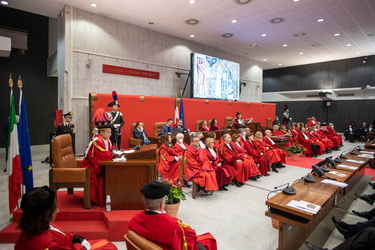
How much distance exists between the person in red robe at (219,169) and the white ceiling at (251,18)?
5486mm

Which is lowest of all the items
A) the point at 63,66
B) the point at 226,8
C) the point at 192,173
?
the point at 192,173

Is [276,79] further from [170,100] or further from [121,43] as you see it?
[121,43]

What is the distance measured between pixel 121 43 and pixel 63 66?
2497mm

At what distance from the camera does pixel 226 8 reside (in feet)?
27.3

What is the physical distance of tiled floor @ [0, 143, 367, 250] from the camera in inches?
116

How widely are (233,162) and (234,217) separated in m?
1.67

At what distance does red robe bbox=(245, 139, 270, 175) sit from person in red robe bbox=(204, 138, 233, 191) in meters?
1.35

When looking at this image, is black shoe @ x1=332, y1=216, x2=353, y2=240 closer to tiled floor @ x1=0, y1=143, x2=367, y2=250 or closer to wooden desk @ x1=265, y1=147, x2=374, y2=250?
tiled floor @ x1=0, y1=143, x2=367, y2=250

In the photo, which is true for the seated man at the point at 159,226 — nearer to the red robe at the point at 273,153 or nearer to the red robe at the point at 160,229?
the red robe at the point at 160,229

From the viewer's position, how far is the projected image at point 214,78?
440 inches

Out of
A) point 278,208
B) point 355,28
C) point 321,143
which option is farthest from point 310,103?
point 278,208

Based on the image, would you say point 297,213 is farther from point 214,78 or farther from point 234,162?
point 214,78

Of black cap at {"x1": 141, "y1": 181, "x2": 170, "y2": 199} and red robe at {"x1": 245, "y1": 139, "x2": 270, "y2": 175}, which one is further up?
black cap at {"x1": 141, "y1": 181, "x2": 170, "y2": 199}

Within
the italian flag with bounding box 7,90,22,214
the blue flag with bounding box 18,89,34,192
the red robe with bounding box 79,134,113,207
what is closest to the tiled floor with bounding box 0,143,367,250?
the italian flag with bounding box 7,90,22,214
